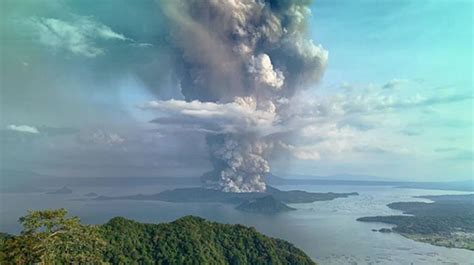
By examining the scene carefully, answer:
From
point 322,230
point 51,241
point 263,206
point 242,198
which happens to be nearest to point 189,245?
point 51,241

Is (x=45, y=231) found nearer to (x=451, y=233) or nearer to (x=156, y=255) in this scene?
(x=156, y=255)

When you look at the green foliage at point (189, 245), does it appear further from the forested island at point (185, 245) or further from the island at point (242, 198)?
the island at point (242, 198)

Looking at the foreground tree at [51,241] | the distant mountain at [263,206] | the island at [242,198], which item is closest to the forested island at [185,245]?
the foreground tree at [51,241]

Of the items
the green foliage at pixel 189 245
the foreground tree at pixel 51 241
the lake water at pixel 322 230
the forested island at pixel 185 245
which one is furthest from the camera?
the lake water at pixel 322 230

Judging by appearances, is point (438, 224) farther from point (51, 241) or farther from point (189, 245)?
point (51, 241)

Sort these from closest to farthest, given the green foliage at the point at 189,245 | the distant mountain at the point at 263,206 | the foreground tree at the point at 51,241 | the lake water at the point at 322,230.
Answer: the foreground tree at the point at 51,241 < the green foliage at the point at 189,245 < the lake water at the point at 322,230 < the distant mountain at the point at 263,206

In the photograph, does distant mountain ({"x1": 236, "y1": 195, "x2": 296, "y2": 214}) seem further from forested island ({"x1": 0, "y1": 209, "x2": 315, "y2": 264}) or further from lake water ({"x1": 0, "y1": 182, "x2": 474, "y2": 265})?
forested island ({"x1": 0, "y1": 209, "x2": 315, "y2": 264})
